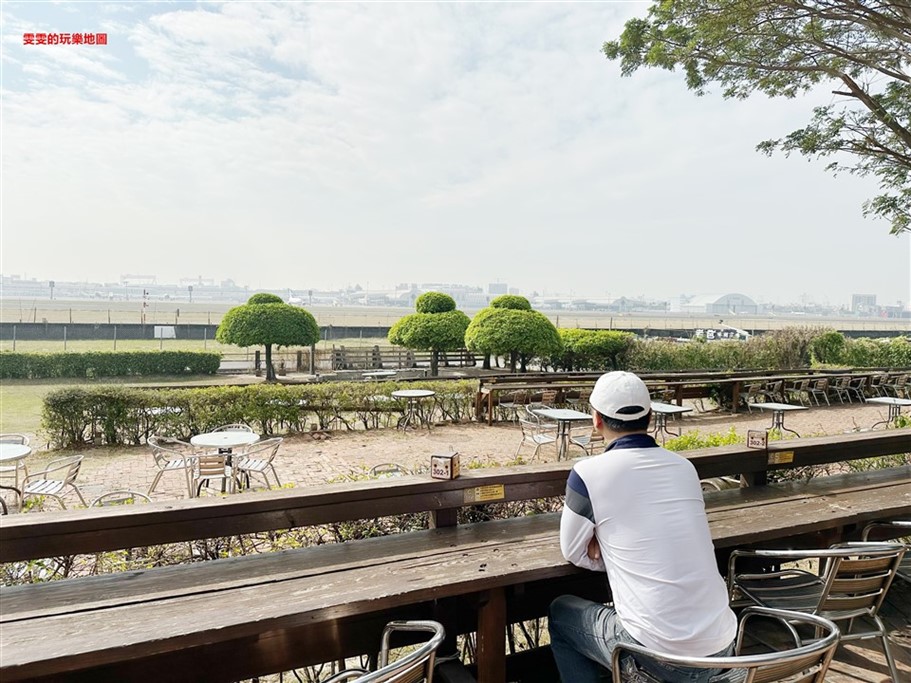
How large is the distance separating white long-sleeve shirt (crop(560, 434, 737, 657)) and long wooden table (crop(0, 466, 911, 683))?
33cm

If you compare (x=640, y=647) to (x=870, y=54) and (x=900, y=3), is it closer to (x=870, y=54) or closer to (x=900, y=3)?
(x=900, y=3)

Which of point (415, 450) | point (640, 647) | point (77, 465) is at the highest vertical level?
point (640, 647)

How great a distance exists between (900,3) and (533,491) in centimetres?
758

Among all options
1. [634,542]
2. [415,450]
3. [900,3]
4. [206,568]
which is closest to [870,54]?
[900,3]

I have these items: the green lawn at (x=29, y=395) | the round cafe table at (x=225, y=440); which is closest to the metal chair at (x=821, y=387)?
the round cafe table at (x=225, y=440)

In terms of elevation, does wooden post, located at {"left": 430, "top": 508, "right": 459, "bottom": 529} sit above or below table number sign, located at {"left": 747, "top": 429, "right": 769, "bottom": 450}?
below

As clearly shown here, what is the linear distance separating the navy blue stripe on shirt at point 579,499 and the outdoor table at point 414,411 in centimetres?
793

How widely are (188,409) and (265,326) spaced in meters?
8.80

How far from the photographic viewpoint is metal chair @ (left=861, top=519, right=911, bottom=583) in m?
2.65

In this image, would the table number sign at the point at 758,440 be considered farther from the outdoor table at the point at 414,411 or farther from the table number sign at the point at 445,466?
the outdoor table at the point at 414,411

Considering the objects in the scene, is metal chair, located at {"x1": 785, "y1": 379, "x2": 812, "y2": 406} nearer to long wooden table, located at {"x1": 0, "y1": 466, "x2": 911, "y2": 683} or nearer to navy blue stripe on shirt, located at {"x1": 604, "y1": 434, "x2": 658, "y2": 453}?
long wooden table, located at {"x1": 0, "y1": 466, "x2": 911, "y2": 683}

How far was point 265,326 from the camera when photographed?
1719cm

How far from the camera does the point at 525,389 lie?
9.95 m


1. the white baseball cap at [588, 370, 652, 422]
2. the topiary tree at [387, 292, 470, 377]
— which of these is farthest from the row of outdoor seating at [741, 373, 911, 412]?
the white baseball cap at [588, 370, 652, 422]
